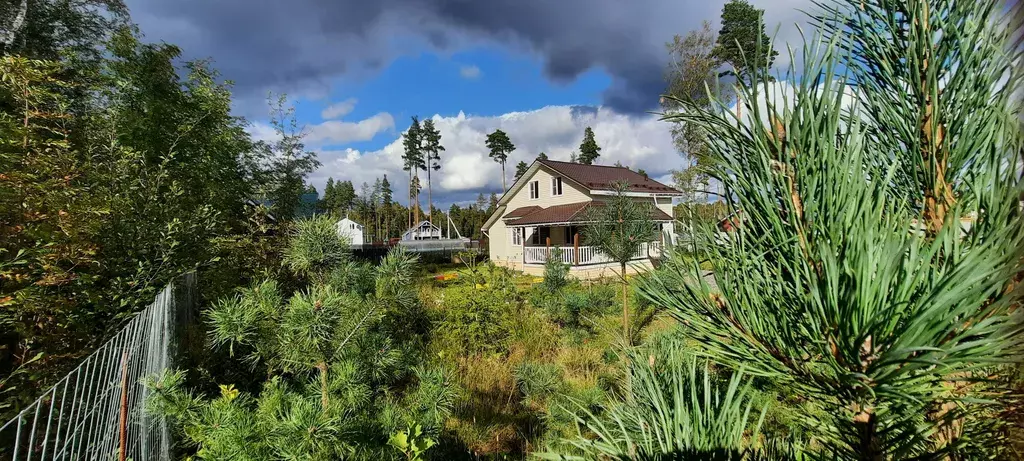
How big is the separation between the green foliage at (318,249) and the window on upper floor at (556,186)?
830 inches

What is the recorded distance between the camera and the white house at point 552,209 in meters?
19.6

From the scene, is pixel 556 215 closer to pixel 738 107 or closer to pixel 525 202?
pixel 525 202

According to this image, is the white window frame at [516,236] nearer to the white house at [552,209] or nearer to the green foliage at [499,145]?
the white house at [552,209]

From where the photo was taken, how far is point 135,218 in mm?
3584

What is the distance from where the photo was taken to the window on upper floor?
75.4 feet

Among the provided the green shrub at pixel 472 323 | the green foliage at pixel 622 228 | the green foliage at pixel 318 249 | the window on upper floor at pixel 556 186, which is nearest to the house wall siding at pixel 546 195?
the window on upper floor at pixel 556 186

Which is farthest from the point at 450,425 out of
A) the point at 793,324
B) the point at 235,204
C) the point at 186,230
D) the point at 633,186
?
the point at 633,186

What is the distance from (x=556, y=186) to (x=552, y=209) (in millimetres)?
1527

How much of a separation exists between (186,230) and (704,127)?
4.66m

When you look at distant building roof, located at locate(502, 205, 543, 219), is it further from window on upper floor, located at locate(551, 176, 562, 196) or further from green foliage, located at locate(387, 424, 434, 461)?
green foliage, located at locate(387, 424, 434, 461)

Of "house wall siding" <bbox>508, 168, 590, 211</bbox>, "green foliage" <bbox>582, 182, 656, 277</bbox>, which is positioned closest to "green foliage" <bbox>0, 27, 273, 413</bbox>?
"green foliage" <bbox>582, 182, 656, 277</bbox>

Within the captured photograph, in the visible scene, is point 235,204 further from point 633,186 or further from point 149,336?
point 633,186

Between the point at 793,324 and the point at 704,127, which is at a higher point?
the point at 704,127

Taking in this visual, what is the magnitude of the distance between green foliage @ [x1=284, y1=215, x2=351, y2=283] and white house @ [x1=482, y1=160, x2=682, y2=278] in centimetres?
1634
